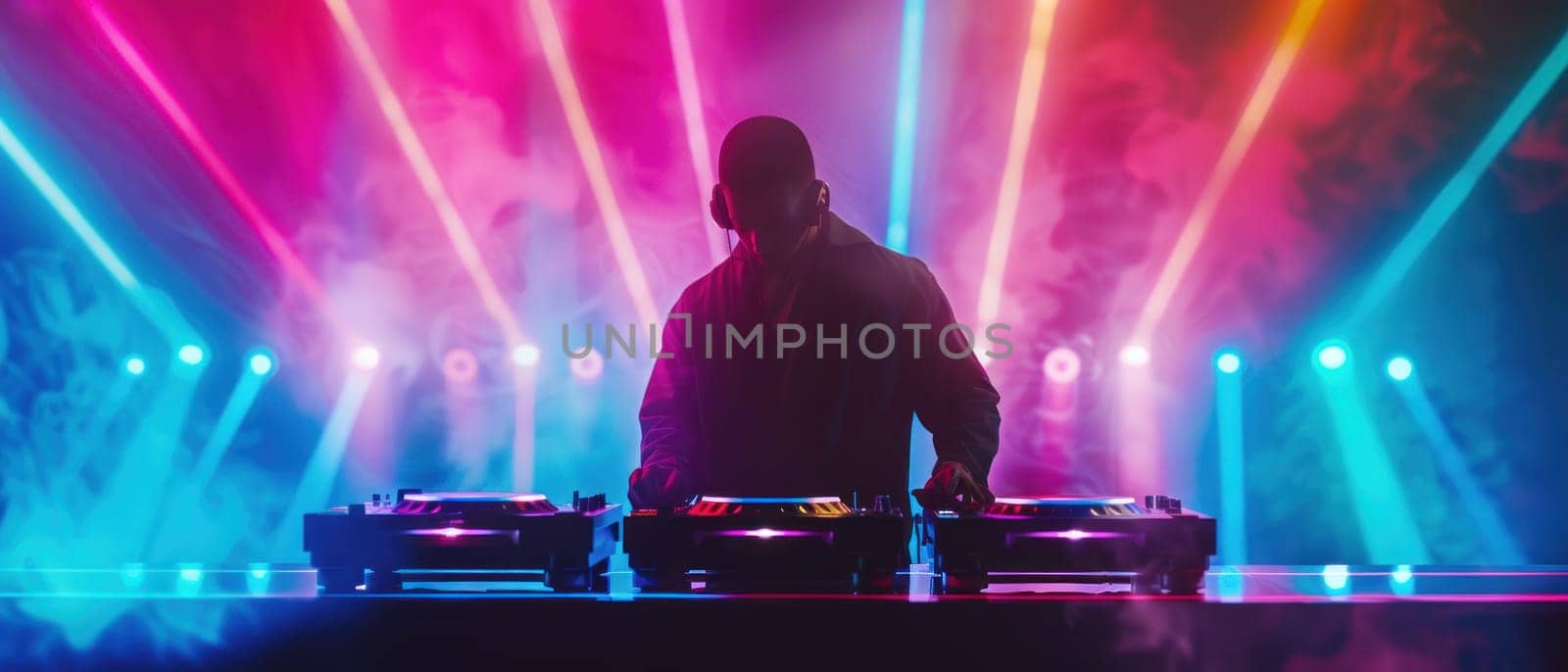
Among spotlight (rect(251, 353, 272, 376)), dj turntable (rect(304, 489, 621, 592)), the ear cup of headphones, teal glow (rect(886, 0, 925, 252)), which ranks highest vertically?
teal glow (rect(886, 0, 925, 252))

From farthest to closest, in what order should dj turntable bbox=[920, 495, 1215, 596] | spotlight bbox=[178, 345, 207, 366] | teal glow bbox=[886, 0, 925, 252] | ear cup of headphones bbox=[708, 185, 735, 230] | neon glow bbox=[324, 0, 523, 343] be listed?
1. spotlight bbox=[178, 345, 207, 366]
2. neon glow bbox=[324, 0, 523, 343]
3. teal glow bbox=[886, 0, 925, 252]
4. ear cup of headphones bbox=[708, 185, 735, 230]
5. dj turntable bbox=[920, 495, 1215, 596]

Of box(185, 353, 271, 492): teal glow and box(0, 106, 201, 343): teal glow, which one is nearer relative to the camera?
box(0, 106, 201, 343): teal glow

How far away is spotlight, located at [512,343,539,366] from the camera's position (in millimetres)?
4555

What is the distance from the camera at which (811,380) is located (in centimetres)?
270

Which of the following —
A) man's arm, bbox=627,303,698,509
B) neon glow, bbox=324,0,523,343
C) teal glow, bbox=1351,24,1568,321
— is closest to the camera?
man's arm, bbox=627,303,698,509

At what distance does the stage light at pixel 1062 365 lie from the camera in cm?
446

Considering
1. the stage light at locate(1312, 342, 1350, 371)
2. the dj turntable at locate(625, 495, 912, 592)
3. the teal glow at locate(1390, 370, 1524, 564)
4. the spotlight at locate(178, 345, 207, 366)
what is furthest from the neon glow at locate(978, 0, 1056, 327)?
the spotlight at locate(178, 345, 207, 366)

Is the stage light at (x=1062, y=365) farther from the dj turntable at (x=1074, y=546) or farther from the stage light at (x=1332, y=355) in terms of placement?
the dj turntable at (x=1074, y=546)

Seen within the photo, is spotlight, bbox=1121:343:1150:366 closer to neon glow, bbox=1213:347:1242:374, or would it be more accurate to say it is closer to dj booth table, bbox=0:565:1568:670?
neon glow, bbox=1213:347:1242:374

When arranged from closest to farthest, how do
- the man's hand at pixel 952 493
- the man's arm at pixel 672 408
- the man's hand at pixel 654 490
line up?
the man's hand at pixel 952 493 < the man's hand at pixel 654 490 < the man's arm at pixel 672 408

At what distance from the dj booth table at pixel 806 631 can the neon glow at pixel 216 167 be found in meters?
3.28

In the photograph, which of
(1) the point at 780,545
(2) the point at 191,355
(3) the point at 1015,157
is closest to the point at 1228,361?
(3) the point at 1015,157

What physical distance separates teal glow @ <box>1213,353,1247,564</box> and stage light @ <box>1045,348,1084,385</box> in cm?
63

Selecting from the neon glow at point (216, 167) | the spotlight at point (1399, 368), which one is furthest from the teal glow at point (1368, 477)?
the neon glow at point (216, 167)
